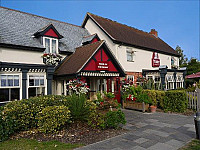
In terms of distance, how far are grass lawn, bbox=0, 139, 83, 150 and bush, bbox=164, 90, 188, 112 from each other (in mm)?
8176

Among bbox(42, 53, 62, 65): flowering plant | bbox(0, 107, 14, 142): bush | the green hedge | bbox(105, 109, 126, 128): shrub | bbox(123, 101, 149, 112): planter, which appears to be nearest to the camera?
bbox(0, 107, 14, 142): bush

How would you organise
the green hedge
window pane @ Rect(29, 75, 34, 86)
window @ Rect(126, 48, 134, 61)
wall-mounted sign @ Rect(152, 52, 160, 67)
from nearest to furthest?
window pane @ Rect(29, 75, 34, 86) → the green hedge → window @ Rect(126, 48, 134, 61) → wall-mounted sign @ Rect(152, 52, 160, 67)

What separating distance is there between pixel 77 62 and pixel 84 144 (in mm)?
7043

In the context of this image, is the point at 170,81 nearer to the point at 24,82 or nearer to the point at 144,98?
the point at 144,98

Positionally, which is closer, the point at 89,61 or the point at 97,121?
the point at 97,121

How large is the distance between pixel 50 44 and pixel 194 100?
11577mm

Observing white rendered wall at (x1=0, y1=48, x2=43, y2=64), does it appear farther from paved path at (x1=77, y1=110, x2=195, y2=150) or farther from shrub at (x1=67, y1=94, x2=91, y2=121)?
paved path at (x1=77, y1=110, x2=195, y2=150)

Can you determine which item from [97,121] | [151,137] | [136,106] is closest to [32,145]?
[97,121]

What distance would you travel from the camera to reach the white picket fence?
10.7 m

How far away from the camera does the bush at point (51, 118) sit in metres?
6.55

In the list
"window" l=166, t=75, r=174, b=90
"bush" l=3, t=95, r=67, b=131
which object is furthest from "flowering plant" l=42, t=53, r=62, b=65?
"window" l=166, t=75, r=174, b=90

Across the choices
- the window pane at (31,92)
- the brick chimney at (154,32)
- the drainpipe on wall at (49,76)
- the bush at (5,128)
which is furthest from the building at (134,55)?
the bush at (5,128)

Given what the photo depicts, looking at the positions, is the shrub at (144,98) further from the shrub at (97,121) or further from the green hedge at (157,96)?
the shrub at (97,121)

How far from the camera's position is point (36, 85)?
1125 centimetres
